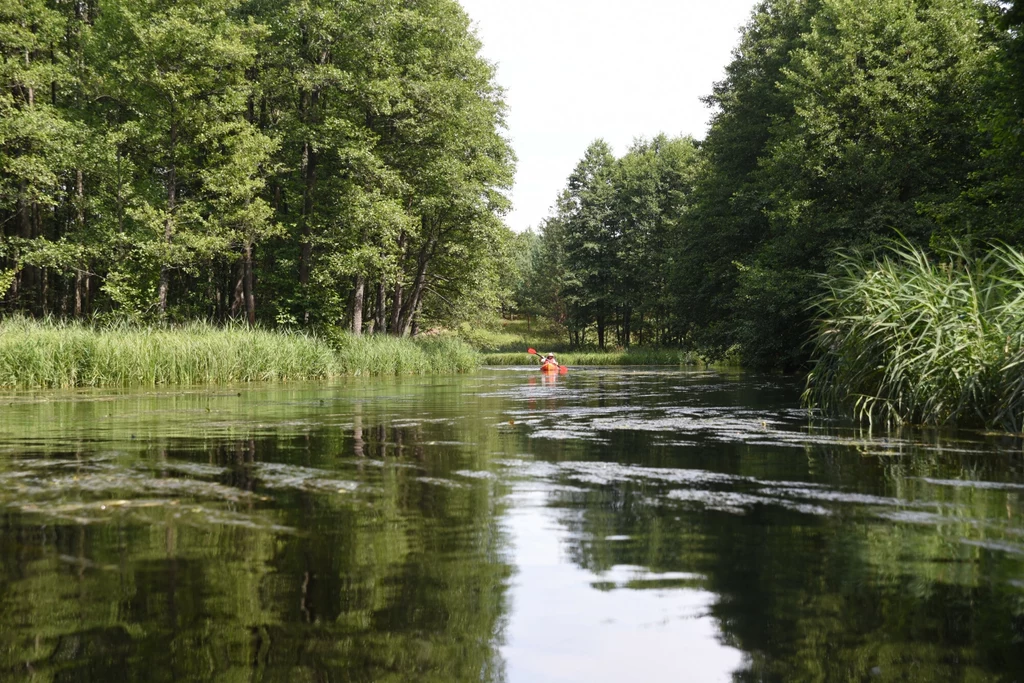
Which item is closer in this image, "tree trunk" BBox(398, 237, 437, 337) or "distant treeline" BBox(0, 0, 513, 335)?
"distant treeline" BBox(0, 0, 513, 335)

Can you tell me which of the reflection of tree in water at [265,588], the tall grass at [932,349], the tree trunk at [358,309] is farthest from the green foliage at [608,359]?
the reflection of tree in water at [265,588]

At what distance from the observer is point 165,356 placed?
875 inches

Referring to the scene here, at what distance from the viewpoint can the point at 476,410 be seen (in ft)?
49.9

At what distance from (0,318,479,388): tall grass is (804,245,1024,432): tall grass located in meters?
16.0

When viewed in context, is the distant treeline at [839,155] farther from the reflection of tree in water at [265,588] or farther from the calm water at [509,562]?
the reflection of tree in water at [265,588]

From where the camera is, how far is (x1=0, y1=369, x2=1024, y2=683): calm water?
10.2 ft

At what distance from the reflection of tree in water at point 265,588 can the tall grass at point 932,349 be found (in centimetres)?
759

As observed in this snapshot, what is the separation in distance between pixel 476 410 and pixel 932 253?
620 inches

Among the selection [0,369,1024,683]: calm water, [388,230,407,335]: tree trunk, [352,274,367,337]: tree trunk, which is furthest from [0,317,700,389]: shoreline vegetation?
[0,369,1024,683]: calm water

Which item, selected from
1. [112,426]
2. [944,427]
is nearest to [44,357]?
[112,426]

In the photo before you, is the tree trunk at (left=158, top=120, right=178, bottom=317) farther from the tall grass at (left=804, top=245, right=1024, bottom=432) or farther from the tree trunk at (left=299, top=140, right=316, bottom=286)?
the tall grass at (left=804, top=245, right=1024, bottom=432)

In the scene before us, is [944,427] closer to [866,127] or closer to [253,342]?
[253,342]

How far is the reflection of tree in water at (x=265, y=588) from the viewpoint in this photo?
3.06 metres

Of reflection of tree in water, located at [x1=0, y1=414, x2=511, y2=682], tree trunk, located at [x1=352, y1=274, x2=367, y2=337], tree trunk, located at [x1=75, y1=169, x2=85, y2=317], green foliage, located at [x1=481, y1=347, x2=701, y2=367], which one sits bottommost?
reflection of tree in water, located at [x1=0, y1=414, x2=511, y2=682]
